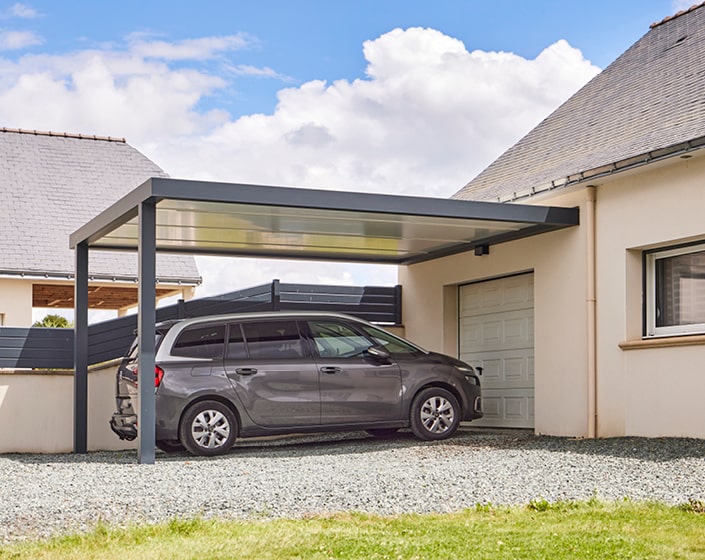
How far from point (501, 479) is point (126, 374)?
525 centimetres

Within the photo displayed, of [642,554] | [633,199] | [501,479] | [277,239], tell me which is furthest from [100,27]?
[642,554]

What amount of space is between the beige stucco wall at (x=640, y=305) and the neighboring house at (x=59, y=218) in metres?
11.3

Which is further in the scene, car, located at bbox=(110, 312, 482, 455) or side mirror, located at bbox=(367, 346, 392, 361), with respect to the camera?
side mirror, located at bbox=(367, 346, 392, 361)

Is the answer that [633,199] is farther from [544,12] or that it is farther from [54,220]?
[54,220]

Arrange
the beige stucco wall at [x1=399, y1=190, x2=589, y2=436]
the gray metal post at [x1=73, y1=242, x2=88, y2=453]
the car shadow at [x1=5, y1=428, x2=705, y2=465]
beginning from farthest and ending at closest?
the gray metal post at [x1=73, y1=242, x2=88, y2=453] < the beige stucco wall at [x1=399, y1=190, x2=589, y2=436] < the car shadow at [x1=5, y1=428, x2=705, y2=465]

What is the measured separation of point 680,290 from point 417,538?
7123 millimetres

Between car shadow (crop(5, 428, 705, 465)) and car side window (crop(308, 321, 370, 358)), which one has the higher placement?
car side window (crop(308, 321, 370, 358))

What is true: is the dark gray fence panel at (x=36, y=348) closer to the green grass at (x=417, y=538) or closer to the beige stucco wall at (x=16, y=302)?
the beige stucco wall at (x=16, y=302)

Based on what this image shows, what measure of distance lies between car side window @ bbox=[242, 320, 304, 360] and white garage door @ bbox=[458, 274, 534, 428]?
3787mm

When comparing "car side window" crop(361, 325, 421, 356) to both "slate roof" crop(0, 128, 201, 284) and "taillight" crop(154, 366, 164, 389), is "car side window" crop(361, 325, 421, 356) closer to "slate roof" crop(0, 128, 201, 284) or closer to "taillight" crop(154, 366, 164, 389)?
"taillight" crop(154, 366, 164, 389)

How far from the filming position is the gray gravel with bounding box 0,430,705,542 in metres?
8.20

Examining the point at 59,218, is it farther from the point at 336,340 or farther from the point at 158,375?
the point at 158,375

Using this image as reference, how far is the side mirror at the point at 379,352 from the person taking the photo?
13.7 meters

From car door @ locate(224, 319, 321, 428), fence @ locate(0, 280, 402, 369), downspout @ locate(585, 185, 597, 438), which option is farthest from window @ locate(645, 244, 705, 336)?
fence @ locate(0, 280, 402, 369)
